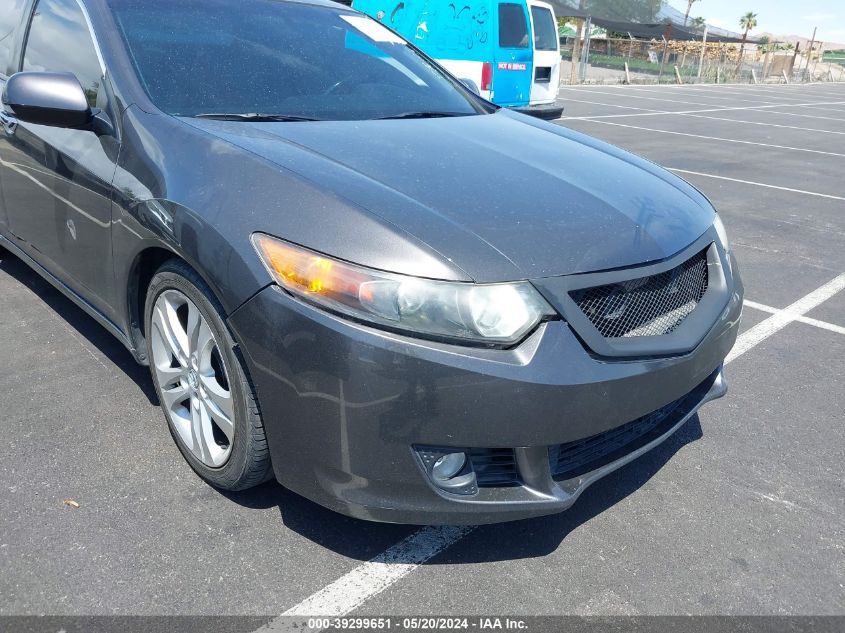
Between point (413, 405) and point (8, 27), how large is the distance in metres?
3.06

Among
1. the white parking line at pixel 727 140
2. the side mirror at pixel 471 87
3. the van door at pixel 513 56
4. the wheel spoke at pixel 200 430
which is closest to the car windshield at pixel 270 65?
the side mirror at pixel 471 87

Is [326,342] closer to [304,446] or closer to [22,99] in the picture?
[304,446]

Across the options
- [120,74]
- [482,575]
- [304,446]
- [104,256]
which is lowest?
[482,575]

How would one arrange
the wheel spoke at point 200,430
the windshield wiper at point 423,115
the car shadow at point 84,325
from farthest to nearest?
the car shadow at point 84,325 → the windshield wiper at point 423,115 → the wheel spoke at point 200,430

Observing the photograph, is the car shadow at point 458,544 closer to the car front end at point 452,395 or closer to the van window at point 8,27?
the car front end at point 452,395

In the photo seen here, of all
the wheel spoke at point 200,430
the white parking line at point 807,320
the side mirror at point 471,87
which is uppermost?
the side mirror at point 471,87

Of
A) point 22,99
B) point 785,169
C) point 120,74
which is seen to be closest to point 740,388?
point 120,74

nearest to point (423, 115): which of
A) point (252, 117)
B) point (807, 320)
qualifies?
point (252, 117)

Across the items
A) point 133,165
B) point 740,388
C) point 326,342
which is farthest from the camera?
point 740,388

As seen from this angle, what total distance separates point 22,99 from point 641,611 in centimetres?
257

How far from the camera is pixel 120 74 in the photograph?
8.57 feet

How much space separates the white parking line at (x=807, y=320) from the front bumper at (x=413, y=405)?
250cm

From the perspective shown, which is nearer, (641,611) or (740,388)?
(641,611)

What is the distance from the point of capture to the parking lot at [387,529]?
80.0 inches
